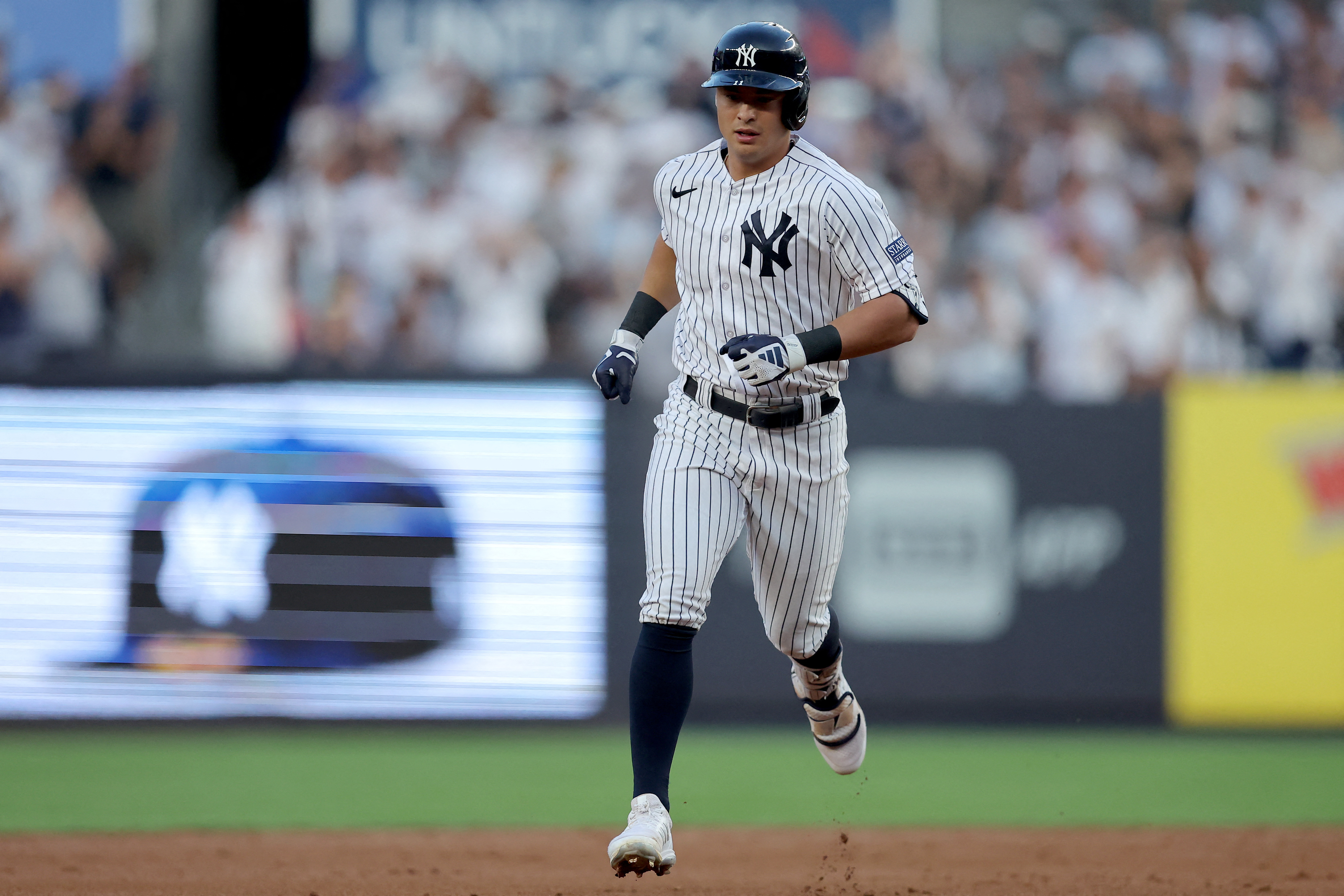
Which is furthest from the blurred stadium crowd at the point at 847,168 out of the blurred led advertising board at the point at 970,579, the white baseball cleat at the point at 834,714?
the white baseball cleat at the point at 834,714

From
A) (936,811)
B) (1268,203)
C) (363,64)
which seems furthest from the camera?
(363,64)

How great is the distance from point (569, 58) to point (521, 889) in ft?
26.0

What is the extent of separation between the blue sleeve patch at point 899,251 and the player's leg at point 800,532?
515 millimetres

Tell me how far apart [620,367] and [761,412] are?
419 mm

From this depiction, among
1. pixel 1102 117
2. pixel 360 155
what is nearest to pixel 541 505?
pixel 360 155

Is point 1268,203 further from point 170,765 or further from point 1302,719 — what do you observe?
point 170,765

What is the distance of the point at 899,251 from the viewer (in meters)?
4.41

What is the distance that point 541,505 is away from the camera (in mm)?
7867

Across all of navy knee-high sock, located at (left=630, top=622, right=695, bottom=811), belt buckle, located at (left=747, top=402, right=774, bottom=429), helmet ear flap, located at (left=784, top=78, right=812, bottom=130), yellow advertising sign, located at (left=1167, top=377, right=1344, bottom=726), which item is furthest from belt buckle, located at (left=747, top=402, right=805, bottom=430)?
yellow advertising sign, located at (left=1167, top=377, right=1344, bottom=726)

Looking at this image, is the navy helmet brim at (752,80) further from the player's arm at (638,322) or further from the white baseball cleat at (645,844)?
the white baseball cleat at (645,844)

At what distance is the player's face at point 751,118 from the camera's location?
4.32m

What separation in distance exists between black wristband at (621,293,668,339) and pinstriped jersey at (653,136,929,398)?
17 cm

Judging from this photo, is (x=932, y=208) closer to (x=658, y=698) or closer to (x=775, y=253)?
(x=775, y=253)

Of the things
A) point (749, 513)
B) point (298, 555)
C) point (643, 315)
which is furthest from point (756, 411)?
point (298, 555)
